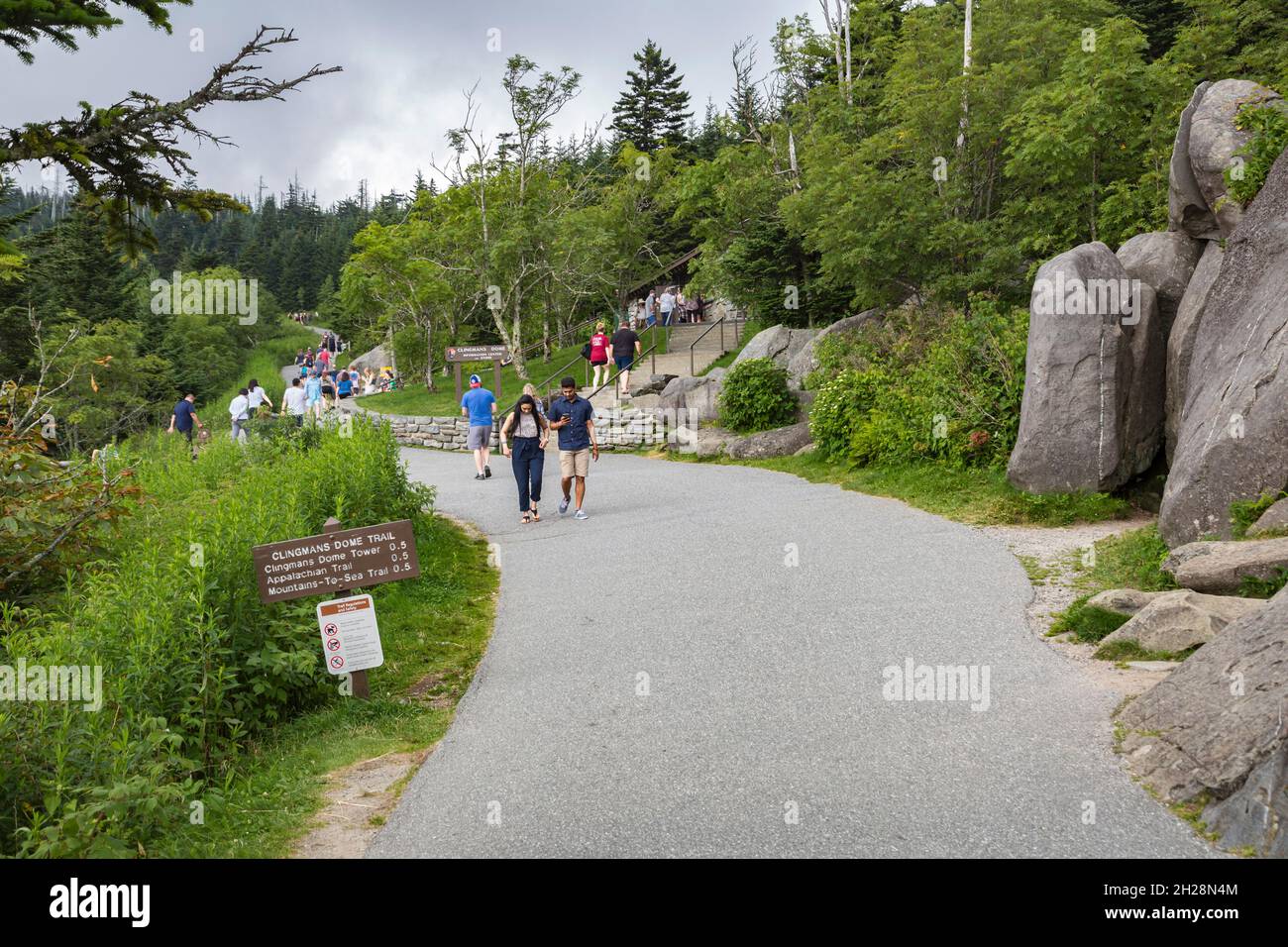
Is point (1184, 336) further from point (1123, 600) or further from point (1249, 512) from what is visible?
point (1123, 600)

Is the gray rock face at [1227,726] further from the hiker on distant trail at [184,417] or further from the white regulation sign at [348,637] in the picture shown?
the hiker on distant trail at [184,417]

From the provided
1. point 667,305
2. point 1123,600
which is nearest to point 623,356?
point 667,305

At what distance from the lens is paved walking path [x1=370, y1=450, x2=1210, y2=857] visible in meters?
4.85

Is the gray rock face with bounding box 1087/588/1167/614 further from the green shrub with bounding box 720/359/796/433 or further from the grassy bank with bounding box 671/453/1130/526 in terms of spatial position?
the green shrub with bounding box 720/359/796/433

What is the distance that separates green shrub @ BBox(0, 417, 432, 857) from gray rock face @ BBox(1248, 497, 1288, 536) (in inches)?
308

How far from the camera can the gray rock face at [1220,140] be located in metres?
12.1

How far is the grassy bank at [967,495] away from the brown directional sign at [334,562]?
7667 millimetres

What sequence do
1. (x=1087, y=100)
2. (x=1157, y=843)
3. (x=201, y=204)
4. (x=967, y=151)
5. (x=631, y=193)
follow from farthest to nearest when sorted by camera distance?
(x=631, y=193)
(x=967, y=151)
(x=1087, y=100)
(x=201, y=204)
(x=1157, y=843)

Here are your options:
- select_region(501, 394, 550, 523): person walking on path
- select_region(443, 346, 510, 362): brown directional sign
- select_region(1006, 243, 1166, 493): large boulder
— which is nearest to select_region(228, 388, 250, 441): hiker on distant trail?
select_region(443, 346, 510, 362): brown directional sign

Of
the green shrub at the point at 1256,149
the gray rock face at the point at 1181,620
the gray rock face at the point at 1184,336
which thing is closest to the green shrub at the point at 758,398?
the gray rock face at the point at 1184,336
